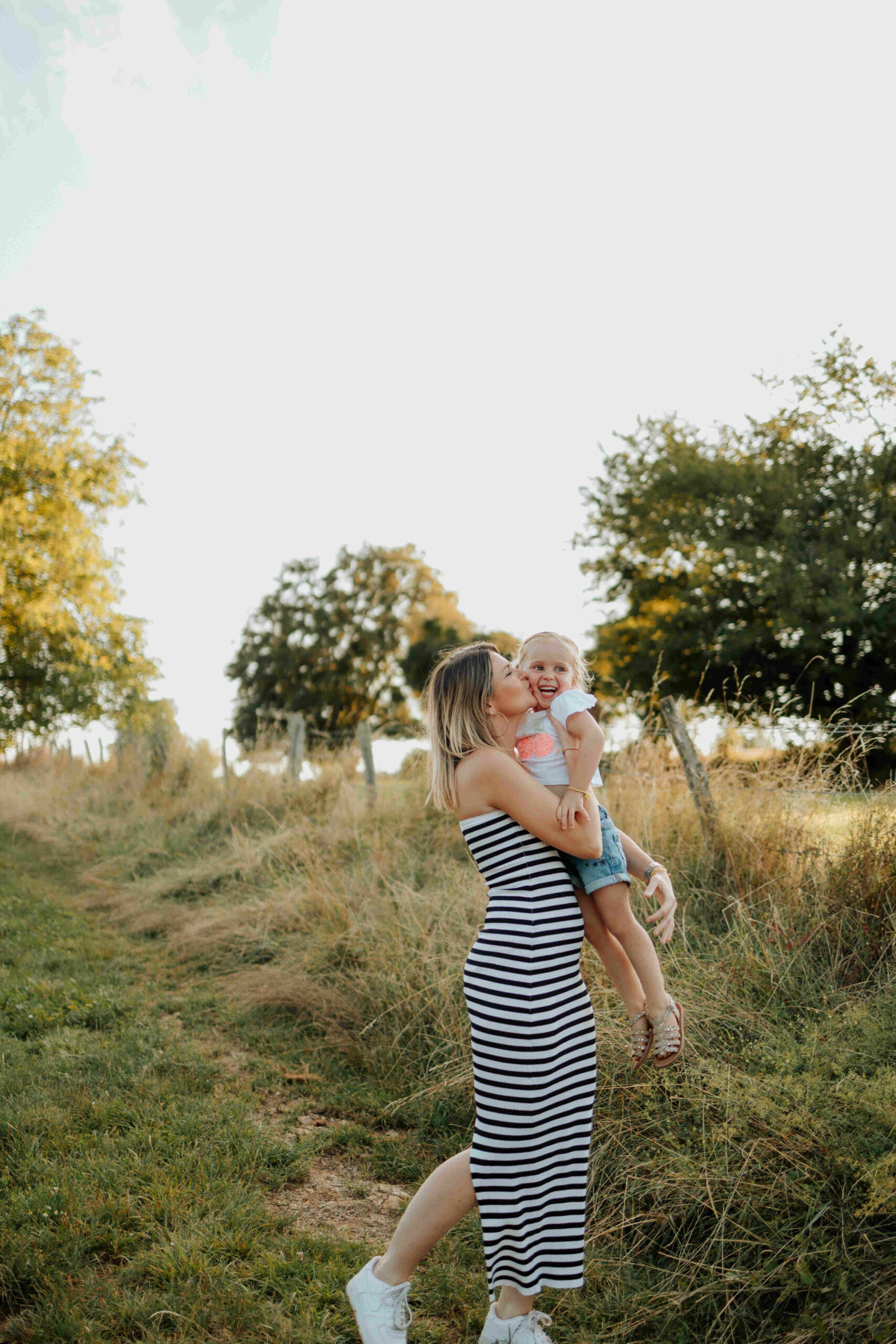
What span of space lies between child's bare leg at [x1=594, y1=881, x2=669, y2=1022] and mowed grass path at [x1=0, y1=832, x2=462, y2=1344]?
1.20 metres

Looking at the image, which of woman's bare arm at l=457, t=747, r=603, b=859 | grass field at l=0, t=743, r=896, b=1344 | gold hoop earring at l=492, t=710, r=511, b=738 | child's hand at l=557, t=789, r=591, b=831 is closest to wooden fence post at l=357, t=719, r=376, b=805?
grass field at l=0, t=743, r=896, b=1344

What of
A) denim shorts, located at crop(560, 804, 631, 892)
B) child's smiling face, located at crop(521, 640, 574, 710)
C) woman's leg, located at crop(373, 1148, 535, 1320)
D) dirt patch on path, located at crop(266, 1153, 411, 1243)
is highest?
child's smiling face, located at crop(521, 640, 574, 710)

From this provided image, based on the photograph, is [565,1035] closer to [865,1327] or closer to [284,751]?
[865,1327]

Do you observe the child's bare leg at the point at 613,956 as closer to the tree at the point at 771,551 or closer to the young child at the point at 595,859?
the young child at the point at 595,859

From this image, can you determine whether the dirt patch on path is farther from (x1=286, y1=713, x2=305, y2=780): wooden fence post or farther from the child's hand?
(x1=286, y1=713, x2=305, y2=780): wooden fence post

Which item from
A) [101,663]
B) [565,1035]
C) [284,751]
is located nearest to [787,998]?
[565,1035]

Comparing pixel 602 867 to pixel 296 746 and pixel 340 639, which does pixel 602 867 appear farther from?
pixel 340 639

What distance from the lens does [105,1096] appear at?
13.6 feet

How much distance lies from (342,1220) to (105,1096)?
1.38m

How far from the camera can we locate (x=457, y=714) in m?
2.59

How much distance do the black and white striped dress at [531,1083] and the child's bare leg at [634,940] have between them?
9.2 inches

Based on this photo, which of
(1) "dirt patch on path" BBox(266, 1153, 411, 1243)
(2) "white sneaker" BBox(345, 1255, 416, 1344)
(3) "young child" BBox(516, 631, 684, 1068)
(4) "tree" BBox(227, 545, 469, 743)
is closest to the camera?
(2) "white sneaker" BBox(345, 1255, 416, 1344)

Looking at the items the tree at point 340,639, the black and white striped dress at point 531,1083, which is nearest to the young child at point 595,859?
the black and white striped dress at point 531,1083

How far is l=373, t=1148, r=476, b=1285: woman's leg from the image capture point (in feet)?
7.88
